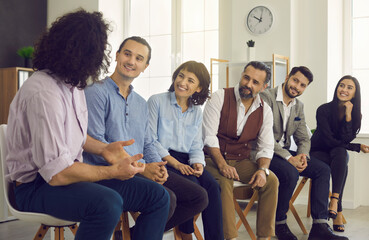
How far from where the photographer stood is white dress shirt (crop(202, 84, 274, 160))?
321 cm

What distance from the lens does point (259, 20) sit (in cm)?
518

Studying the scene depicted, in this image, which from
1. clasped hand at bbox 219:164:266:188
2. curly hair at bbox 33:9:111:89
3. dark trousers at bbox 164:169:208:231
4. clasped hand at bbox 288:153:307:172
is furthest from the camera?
clasped hand at bbox 288:153:307:172

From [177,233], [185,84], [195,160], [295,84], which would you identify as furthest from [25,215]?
[295,84]

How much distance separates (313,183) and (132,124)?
1.76 metres

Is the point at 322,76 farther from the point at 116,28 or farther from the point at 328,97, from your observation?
the point at 116,28

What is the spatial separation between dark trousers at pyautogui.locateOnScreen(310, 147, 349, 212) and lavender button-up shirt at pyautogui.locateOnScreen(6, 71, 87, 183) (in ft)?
8.70

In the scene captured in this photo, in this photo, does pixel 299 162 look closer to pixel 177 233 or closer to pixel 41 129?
pixel 177 233

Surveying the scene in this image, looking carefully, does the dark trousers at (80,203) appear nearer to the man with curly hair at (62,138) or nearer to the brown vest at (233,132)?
the man with curly hair at (62,138)

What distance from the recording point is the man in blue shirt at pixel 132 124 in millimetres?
2412

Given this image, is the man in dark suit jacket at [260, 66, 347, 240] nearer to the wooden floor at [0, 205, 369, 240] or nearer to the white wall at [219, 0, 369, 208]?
the wooden floor at [0, 205, 369, 240]

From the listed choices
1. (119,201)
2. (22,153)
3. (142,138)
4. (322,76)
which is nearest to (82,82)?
(22,153)

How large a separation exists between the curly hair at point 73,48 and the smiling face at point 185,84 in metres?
1.13

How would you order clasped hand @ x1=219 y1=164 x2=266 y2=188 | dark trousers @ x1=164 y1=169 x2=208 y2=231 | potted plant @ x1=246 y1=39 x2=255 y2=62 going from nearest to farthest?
dark trousers @ x1=164 y1=169 x2=208 y2=231
clasped hand @ x1=219 y1=164 x2=266 y2=188
potted plant @ x1=246 y1=39 x2=255 y2=62

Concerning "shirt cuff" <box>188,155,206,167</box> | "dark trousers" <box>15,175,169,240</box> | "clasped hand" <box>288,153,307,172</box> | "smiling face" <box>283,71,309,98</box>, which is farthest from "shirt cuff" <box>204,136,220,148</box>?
"dark trousers" <box>15,175,169,240</box>
